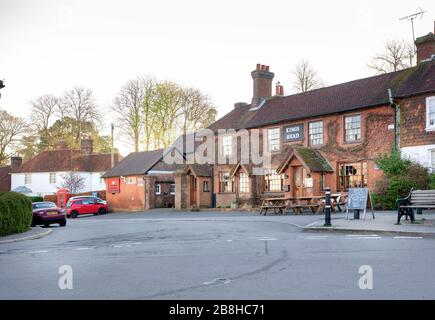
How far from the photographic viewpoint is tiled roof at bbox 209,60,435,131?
95.2 feet

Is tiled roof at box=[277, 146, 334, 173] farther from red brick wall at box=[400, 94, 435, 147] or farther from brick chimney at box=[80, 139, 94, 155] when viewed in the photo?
brick chimney at box=[80, 139, 94, 155]

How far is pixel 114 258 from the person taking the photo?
11.2 m

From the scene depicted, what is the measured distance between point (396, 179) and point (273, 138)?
11.3 m

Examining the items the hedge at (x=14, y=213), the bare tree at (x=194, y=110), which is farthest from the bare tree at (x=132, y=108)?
the hedge at (x=14, y=213)

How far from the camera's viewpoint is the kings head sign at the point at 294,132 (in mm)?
34594

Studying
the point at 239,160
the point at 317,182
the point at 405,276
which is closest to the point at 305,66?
the point at 239,160

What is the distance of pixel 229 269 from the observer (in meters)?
9.05

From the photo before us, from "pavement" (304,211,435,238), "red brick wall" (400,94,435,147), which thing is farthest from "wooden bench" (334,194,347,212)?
"pavement" (304,211,435,238)

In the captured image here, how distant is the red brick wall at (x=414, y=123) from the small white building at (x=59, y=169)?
44.4 metres

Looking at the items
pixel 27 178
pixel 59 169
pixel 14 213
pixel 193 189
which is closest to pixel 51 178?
pixel 59 169

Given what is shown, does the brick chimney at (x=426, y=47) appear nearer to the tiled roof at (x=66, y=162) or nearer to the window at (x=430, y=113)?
the window at (x=430, y=113)

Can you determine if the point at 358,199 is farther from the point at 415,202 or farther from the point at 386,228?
the point at 386,228
